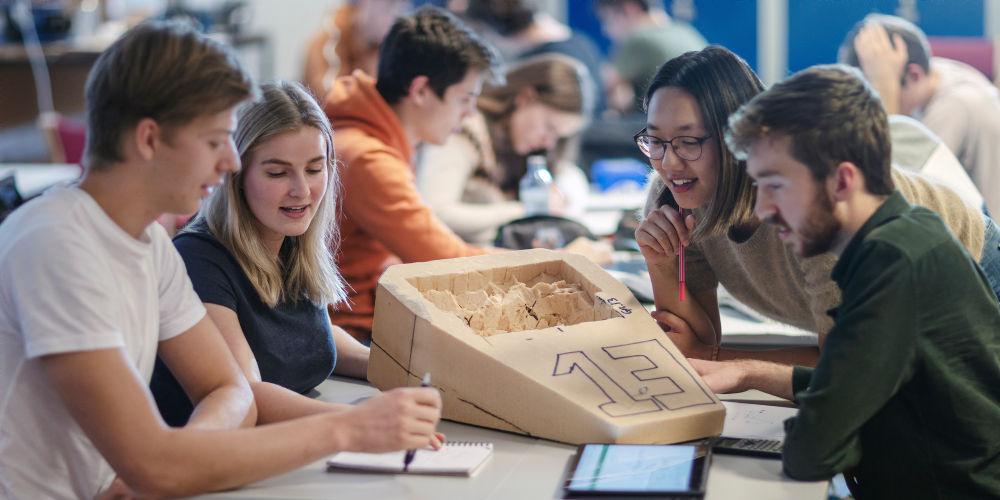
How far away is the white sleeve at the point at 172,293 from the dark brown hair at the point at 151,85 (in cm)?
17

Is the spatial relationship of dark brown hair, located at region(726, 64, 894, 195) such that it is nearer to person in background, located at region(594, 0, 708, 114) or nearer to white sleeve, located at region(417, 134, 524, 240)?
white sleeve, located at region(417, 134, 524, 240)

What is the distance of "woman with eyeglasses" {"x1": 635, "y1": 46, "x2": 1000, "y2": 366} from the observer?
1.79m

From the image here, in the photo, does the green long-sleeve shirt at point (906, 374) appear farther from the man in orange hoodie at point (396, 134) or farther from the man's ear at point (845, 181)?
the man in orange hoodie at point (396, 134)

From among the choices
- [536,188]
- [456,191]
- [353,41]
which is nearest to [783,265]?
[536,188]

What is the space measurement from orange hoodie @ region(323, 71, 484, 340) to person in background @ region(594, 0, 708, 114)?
2574 mm

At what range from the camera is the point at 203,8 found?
7.49 metres

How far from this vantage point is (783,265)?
6.22 ft

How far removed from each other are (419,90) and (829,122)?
1.61 metres

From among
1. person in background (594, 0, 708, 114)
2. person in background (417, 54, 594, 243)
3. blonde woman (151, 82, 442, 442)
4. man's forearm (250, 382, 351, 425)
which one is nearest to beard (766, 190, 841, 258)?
man's forearm (250, 382, 351, 425)

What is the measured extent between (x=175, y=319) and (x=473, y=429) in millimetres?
448

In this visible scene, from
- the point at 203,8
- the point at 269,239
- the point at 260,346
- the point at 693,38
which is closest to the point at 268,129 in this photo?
the point at 269,239

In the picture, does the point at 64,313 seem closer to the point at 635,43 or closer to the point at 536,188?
the point at 536,188

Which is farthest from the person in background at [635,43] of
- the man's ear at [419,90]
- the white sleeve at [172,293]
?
the white sleeve at [172,293]

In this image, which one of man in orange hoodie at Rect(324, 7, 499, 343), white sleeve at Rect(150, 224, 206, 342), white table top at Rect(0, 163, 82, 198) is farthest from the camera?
white table top at Rect(0, 163, 82, 198)
